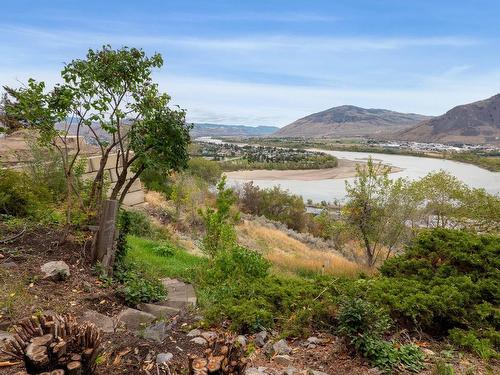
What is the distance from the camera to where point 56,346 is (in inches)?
101

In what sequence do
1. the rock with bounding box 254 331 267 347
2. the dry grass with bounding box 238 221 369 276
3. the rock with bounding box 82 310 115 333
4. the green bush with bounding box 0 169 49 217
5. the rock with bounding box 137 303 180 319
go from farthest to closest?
1. the dry grass with bounding box 238 221 369 276
2. the green bush with bounding box 0 169 49 217
3. the rock with bounding box 137 303 180 319
4. the rock with bounding box 254 331 267 347
5. the rock with bounding box 82 310 115 333

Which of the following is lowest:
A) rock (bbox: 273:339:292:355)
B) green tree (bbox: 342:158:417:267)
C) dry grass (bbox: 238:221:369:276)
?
dry grass (bbox: 238:221:369:276)

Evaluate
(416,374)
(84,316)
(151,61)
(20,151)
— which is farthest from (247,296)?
(20,151)

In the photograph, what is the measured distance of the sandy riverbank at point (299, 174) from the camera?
70.5 meters

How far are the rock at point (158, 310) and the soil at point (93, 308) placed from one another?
181 millimetres

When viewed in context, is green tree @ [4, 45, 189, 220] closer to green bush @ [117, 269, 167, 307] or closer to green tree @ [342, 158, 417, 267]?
green bush @ [117, 269, 167, 307]

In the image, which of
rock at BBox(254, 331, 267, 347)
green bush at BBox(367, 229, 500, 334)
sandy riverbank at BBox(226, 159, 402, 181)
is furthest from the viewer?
sandy riverbank at BBox(226, 159, 402, 181)

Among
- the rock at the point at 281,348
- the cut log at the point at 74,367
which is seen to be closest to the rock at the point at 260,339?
the rock at the point at 281,348

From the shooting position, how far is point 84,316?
477 centimetres

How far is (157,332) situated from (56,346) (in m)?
1.90

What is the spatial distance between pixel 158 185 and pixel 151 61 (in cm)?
2266

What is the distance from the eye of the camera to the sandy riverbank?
70500 millimetres

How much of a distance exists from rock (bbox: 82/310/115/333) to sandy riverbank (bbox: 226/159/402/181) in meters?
62.3

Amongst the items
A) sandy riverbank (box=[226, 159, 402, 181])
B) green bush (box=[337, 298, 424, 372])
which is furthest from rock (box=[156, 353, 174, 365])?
sandy riverbank (box=[226, 159, 402, 181])
